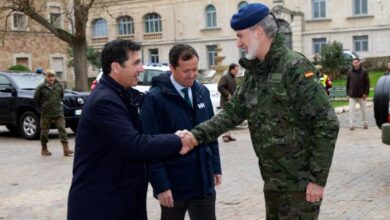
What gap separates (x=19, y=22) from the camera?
42656 mm

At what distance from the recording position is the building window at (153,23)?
180 ft

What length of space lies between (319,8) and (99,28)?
22534 millimetres

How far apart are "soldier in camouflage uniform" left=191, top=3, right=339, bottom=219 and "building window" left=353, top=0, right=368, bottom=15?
142 ft

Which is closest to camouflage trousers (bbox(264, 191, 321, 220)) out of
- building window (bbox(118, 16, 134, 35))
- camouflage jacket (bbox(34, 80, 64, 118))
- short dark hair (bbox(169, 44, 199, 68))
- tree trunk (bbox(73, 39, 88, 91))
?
short dark hair (bbox(169, 44, 199, 68))

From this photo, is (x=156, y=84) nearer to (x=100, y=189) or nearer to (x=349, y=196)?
(x=100, y=189)

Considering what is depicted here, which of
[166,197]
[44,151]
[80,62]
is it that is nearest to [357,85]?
[44,151]

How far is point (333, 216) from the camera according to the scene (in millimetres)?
6676

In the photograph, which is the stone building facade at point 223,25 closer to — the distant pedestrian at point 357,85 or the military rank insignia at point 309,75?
the distant pedestrian at point 357,85

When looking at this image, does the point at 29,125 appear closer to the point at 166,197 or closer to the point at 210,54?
the point at 166,197

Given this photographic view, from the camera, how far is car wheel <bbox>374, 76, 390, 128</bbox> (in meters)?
8.78

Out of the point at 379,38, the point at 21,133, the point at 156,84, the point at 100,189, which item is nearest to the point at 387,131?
the point at 156,84

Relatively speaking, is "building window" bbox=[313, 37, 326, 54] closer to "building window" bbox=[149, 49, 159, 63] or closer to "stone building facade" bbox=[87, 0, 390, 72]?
"stone building facade" bbox=[87, 0, 390, 72]

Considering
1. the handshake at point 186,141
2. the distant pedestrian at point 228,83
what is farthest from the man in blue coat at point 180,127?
the distant pedestrian at point 228,83

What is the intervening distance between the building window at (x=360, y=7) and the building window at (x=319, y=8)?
243 cm
